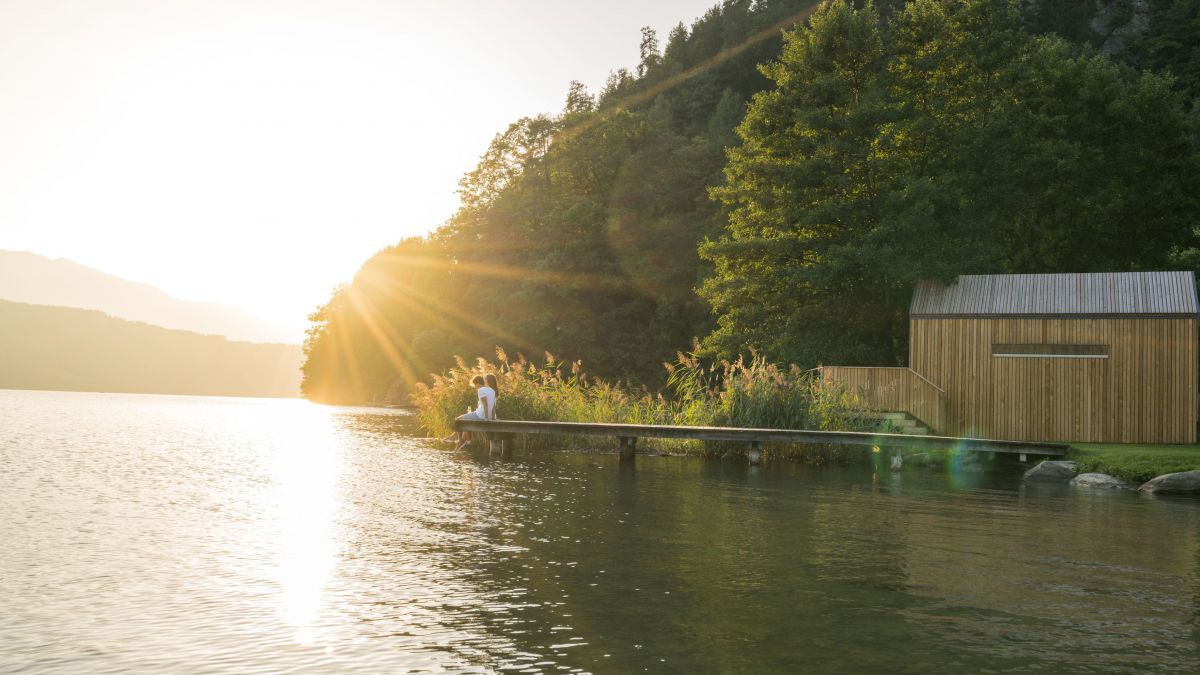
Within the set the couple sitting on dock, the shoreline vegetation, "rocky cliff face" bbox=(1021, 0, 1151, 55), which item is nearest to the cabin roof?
the shoreline vegetation

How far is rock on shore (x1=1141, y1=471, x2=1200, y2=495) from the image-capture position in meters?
16.0

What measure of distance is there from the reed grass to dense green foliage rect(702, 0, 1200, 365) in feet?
26.6

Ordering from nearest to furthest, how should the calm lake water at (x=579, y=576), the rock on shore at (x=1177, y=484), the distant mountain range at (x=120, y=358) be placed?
1. the calm lake water at (x=579, y=576)
2. the rock on shore at (x=1177, y=484)
3. the distant mountain range at (x=120, y=358)

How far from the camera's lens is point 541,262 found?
51.8 meters

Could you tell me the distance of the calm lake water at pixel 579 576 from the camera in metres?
5.80

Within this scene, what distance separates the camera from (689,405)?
2288cm

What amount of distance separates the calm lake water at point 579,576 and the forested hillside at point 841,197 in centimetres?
1671

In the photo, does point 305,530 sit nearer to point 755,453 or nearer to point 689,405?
point 755,453

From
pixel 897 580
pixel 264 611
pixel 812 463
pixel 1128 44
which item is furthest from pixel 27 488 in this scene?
pixel 1128 44

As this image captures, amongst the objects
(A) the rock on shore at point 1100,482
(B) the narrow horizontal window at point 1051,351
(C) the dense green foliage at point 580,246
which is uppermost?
(C) the dense green foliage at point 580,246

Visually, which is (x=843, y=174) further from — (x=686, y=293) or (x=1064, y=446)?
(x=686, y=293)

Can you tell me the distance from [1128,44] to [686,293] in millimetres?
27310

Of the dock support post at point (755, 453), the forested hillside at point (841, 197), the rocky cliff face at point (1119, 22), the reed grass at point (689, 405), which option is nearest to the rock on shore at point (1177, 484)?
the reed grass at point (689, 405)

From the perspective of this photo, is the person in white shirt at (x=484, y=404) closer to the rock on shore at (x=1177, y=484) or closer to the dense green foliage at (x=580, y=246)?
the rock on shore at (x=1177, y=484)
